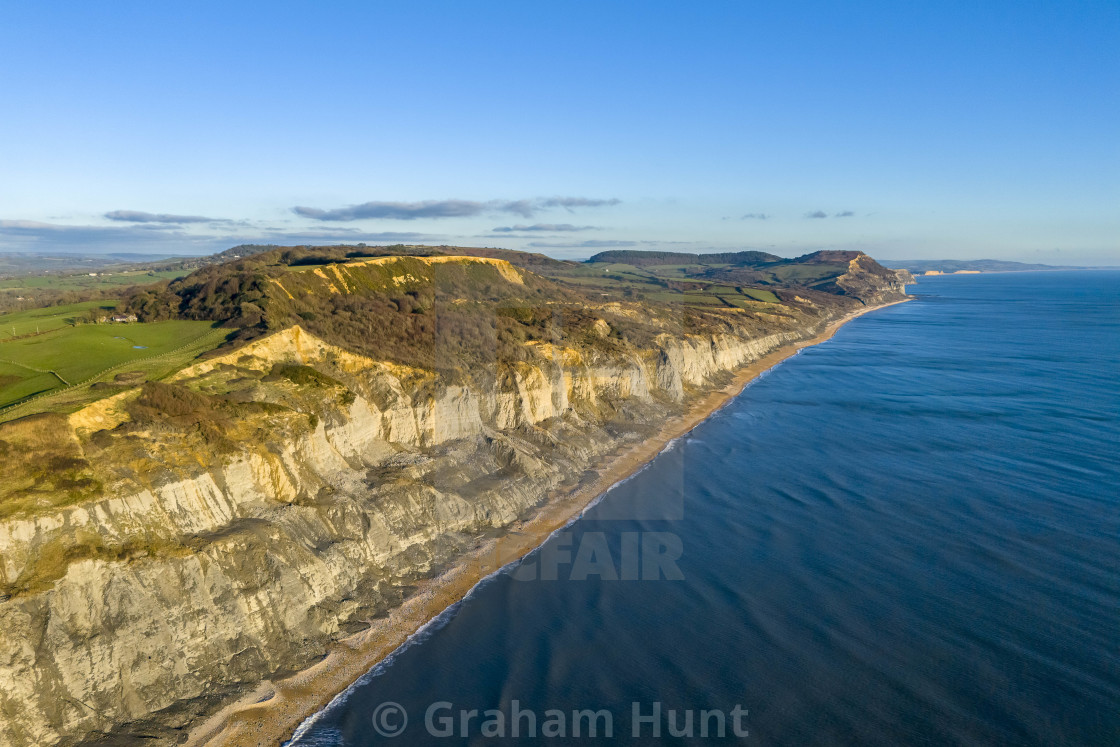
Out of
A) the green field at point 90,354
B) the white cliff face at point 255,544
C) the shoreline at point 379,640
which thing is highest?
the green field at point 90,354

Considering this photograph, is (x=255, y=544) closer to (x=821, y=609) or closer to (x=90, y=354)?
(x=90, y=354)

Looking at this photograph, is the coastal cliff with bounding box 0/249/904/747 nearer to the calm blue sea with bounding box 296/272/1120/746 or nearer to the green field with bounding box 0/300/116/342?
the calm blue sea with bounding box 296/272/1120/746

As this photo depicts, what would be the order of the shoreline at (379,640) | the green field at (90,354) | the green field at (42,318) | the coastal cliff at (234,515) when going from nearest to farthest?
the coastal cliff at (234,515) → the shoreline at (379,640) → the green field at (90,354) → the green field at (42,318)

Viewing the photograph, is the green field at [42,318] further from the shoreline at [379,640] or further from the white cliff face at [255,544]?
the shoreline at [379,640]

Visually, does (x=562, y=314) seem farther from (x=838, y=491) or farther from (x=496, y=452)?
(x=838, y=491)

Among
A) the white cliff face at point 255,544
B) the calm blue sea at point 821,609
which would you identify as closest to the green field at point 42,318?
the white cliff face at point 255,544

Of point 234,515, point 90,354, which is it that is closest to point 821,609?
point 234,515

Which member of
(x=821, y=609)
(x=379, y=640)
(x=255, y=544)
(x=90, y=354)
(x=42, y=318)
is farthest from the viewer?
(x=42, y=318)
